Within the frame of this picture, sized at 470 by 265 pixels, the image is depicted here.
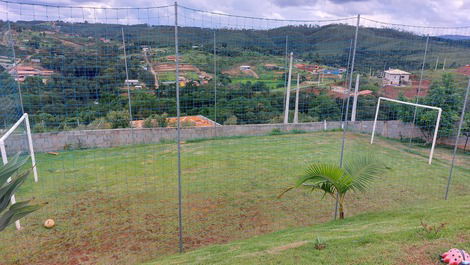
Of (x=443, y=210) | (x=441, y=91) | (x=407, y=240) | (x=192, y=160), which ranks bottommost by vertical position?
(x=192, y=160)

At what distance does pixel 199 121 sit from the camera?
30.8 feet

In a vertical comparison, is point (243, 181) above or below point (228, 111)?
below

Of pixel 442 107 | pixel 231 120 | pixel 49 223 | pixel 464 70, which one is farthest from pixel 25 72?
pixel 442 107

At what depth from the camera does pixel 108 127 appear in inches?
365

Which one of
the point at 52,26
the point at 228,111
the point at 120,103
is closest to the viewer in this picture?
the point at 52,26

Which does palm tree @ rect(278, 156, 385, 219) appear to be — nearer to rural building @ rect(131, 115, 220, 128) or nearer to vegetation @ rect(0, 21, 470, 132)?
vegetation @ rect(0, 21, 470, 132)

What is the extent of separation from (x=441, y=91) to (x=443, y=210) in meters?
6.94

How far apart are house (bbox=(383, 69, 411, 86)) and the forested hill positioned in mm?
193

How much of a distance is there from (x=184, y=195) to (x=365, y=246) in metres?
3.71

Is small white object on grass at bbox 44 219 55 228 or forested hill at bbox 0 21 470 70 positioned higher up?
forested hill at bbox 0 21 470 70

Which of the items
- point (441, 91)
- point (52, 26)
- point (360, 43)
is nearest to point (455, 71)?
point (441, 91)

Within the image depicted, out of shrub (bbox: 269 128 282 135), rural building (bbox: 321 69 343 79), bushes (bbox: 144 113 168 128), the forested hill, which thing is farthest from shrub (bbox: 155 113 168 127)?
rural building (bbox: 321 69 343 79)

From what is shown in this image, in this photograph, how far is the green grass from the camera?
13.4 feet

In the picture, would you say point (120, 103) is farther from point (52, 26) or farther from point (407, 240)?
point (407, 240)
